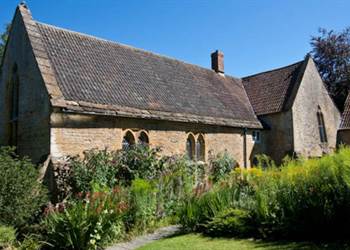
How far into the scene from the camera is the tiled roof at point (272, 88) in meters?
23.7

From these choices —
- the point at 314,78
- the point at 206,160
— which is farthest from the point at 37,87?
the point at 314,78

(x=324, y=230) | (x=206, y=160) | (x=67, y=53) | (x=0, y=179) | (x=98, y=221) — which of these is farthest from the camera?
(x=206, y=160)

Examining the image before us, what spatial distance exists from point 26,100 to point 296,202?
12317mm

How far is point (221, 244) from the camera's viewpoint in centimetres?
821

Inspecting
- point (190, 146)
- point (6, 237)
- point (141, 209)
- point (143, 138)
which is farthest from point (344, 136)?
point (6, 237)

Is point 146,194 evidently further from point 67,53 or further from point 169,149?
point 67,53

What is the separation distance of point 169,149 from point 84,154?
4852 millimetres

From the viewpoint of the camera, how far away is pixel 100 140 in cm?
1422

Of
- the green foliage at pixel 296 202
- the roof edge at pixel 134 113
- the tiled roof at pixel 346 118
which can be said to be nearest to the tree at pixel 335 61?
the tiled roof at pixel 346 118

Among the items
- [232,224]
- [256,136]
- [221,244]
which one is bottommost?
[221,244]

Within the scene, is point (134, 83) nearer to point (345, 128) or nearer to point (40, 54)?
point (40, 54)

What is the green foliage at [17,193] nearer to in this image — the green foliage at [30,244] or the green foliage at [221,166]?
the green foliage at [30,244]

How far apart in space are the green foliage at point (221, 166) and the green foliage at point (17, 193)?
909cm

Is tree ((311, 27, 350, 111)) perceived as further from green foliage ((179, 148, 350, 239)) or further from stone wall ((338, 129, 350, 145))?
green foliage ((179, 148, 350, 239))
